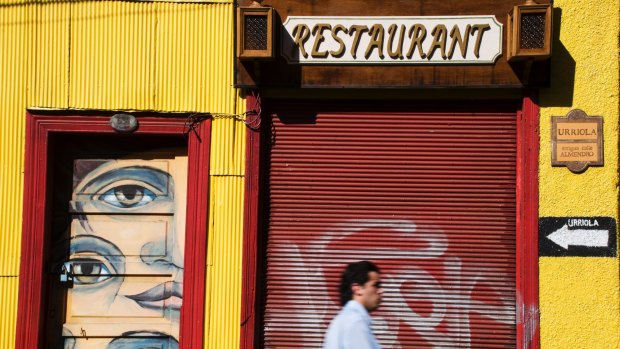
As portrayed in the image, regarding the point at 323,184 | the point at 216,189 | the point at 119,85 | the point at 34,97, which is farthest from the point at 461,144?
the point at 34,97

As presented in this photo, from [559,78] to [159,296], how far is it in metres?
4.33

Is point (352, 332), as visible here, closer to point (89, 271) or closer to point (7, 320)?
point (89, 271)

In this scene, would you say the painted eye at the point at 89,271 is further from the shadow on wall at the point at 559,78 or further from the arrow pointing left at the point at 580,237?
the shadow on wall at the point at 559,78

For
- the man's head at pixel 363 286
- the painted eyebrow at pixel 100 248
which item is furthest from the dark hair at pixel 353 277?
the painted eyebrow at pixel 100 248

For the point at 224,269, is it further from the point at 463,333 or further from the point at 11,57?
the point at 11,57

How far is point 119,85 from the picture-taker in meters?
8.07

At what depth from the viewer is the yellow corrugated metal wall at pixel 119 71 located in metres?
8.00

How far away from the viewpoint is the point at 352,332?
468cm

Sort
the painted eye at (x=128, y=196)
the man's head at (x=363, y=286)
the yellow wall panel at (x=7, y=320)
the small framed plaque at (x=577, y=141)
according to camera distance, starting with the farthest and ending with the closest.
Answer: the painted eye at (x=128, y=196) → the yellow wall panel at (x=7, y=320) → the small framed plaque at (x=577, y=141) → the man's head at (x=363, y=286)

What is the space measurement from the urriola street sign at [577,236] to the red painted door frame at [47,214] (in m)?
3.15

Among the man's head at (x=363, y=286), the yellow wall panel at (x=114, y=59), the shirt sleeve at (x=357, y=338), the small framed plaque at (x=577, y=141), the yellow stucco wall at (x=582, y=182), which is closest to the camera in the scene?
the shirt sleeve at (x=357, y=338)

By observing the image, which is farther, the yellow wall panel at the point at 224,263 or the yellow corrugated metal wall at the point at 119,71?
the yellow corrugated metal wall at the point at 119,71

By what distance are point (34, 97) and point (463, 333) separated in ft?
15.2

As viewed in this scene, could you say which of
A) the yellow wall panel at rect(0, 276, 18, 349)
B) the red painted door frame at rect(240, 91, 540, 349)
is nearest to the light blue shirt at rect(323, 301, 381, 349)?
the red painted door frame at rect(240, 91, 540, 349)
